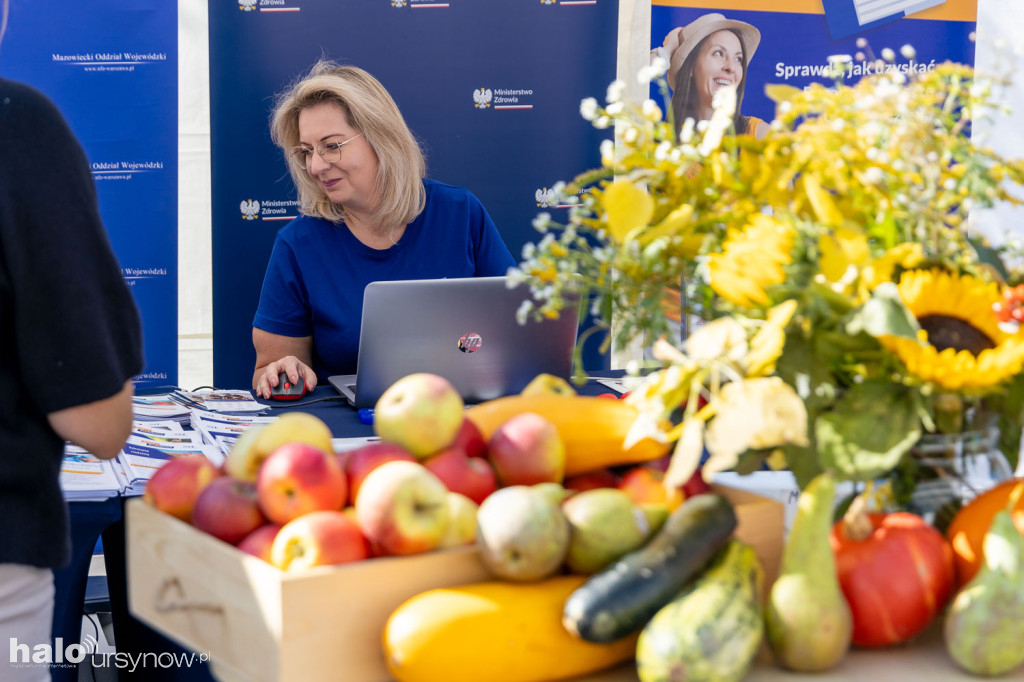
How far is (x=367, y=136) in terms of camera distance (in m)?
2.90

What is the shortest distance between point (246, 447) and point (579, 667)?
37 centimetres

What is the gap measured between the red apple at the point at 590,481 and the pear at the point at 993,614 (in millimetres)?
319

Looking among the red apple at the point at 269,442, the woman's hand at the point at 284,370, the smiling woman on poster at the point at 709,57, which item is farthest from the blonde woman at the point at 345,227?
the red apple at the point at 269,442

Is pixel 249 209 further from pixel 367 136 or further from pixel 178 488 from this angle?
pixel 178 488

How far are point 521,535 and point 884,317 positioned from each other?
1.10 ft

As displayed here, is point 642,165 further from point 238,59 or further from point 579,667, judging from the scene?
point 238,59

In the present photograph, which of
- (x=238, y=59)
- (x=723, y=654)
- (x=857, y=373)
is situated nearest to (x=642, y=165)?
(x=857, y=373)

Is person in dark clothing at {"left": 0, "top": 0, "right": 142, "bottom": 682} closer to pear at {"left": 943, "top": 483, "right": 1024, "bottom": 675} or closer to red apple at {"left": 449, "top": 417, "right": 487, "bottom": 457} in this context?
red apple at {"left": 449, "top": 417, "right": 487, "bottom": 457}

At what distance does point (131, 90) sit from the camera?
3.46 metres

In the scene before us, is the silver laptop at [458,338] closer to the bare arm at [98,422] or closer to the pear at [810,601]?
the bare arm at [98,422]

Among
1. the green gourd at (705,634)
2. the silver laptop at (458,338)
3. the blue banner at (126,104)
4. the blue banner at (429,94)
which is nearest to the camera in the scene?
the green gourd at (705,634)

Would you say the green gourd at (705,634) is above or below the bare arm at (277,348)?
above

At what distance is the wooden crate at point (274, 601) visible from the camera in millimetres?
722

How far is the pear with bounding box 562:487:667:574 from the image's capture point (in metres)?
0.80
